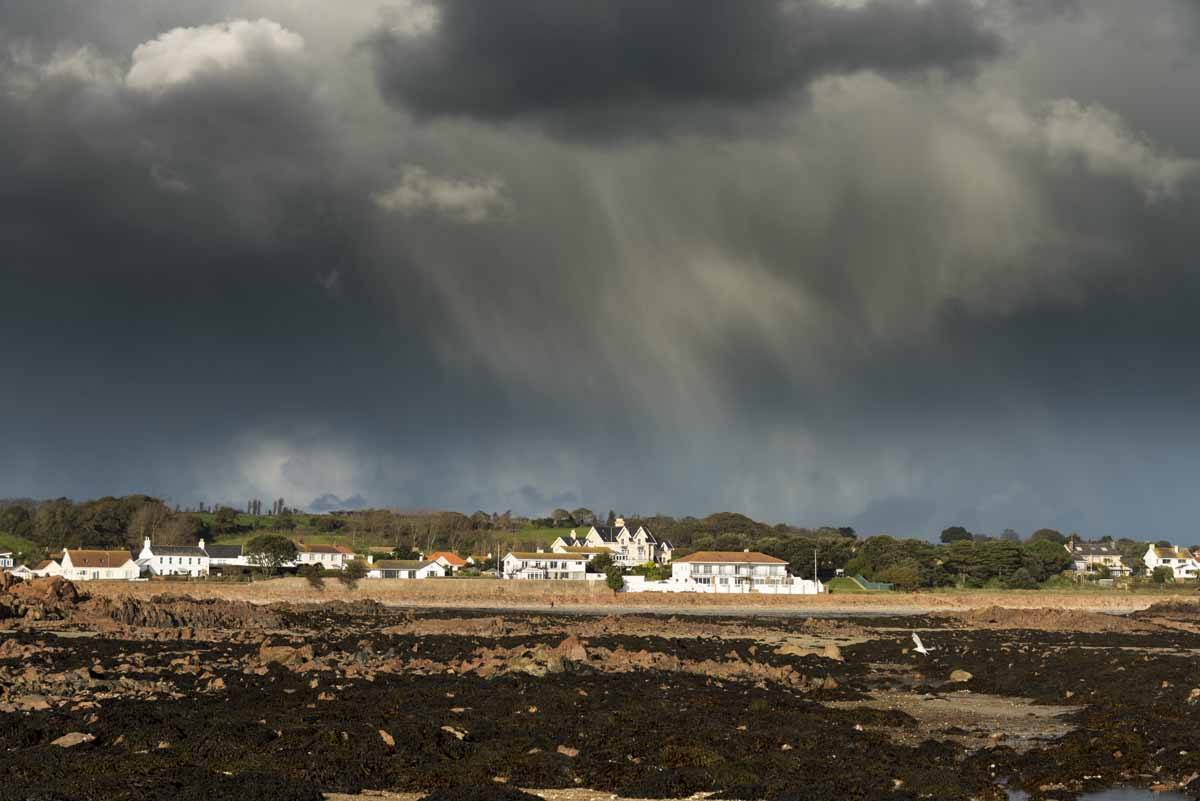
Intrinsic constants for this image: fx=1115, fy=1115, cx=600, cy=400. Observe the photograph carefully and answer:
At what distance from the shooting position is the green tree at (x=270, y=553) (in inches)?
5320

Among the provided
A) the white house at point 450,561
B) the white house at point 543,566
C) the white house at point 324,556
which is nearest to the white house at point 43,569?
the white house at point 324,556

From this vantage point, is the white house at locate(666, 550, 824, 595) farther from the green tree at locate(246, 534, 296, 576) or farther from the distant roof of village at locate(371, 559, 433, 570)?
the green tree at locate(246, 534, 296, 576)

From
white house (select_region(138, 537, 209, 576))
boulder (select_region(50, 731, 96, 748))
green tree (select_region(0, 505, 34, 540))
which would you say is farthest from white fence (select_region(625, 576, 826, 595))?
boulder (select_region(50, 731, 96, 748))

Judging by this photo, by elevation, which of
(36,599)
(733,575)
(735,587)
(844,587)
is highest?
(36,599)

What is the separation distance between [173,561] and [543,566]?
159ft

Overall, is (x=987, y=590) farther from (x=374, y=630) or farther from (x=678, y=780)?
Result: (x=678, y=780)

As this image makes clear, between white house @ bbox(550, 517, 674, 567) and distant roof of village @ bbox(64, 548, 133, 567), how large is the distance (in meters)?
60.9

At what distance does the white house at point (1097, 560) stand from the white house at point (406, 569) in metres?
91.3

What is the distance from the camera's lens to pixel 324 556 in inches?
5994

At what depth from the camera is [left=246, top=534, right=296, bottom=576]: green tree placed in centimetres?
13512

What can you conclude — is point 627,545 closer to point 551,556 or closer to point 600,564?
point 551,556

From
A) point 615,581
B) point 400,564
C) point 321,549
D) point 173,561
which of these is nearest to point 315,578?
point 400,564

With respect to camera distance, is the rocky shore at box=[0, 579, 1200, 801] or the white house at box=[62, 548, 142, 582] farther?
the white house at box=[62, 548, 142, 582]

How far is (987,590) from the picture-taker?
123125mm
